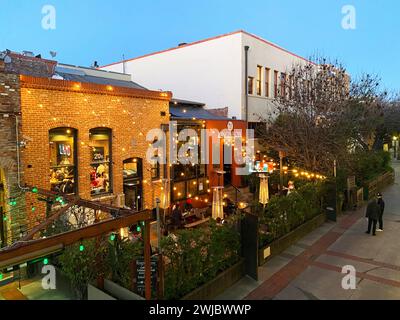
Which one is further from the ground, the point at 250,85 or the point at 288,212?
the point at 250,85

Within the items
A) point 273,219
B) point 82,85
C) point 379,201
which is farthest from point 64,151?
point 379,201

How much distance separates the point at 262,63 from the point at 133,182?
44.2 feet

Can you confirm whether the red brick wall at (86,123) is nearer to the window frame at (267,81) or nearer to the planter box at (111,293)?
the planter box at (111,293)

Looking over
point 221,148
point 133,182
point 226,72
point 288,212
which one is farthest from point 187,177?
point 226,72

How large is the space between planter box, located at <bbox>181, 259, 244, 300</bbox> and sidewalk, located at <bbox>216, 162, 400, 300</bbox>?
5.3 inches

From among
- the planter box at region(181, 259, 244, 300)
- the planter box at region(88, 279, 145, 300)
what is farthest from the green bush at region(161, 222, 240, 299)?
the planter box at region(88, 279, 145, 300)

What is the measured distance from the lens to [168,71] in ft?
75.4

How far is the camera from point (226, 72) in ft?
66.5

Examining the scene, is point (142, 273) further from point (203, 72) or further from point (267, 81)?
point (267, 81)

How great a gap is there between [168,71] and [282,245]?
16421 mm

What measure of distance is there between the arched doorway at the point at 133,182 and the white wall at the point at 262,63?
32.0ft

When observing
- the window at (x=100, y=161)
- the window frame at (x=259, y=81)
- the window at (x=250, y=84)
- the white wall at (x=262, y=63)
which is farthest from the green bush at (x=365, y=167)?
the window at (x=100, y=161)
